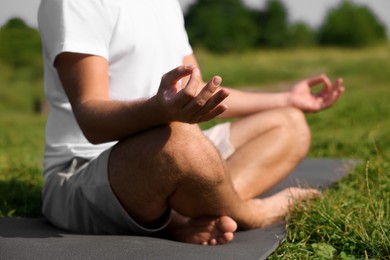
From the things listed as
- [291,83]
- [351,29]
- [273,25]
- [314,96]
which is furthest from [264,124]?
[351,29]

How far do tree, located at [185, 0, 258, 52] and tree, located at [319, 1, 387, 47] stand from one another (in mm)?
3172

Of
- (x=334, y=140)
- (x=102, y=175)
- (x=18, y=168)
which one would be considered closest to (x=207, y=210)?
(x=102, y=175)

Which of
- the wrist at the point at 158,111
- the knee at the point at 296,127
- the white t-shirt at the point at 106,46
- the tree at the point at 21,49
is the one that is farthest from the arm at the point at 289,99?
the tree at the point at 21,49

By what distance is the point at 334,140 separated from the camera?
5.52m

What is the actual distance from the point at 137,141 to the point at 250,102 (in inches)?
38.9

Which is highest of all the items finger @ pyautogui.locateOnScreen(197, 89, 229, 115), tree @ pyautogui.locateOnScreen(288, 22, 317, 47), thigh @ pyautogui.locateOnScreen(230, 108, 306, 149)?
finger @ pyautogui.locateOnScreen(197, 89, 229, 115)

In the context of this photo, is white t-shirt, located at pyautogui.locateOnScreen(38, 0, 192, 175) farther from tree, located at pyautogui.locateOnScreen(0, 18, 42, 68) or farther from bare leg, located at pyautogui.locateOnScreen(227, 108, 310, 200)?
tree, located at pyautogui.locateOnScreen(0, 18, 42, 68)

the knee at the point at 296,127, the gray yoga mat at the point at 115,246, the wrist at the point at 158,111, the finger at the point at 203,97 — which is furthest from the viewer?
the knee at the point at 296,127

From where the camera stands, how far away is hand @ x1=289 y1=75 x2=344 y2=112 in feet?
10.7

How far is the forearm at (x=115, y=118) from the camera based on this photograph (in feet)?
7.16

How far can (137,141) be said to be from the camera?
2.32m

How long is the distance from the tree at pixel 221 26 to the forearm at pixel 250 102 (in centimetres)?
2396

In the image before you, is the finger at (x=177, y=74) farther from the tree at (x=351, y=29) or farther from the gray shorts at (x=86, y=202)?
the tree at (x=351, y=29)

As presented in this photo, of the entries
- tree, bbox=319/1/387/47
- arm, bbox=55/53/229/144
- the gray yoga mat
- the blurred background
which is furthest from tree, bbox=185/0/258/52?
arm, bbox=55/53/229/144
